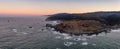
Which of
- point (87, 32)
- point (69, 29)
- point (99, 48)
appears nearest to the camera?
point (99, 48)

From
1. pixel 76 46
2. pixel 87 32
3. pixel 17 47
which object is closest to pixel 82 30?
pixel 87 32

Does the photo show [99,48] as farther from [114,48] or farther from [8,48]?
[8,48]

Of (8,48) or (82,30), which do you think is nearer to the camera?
(8,48)

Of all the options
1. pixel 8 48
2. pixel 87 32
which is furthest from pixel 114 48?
pixel 8 48

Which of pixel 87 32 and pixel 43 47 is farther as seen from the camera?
pixel 87 32

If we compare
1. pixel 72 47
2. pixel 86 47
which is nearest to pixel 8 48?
pixel 72 47

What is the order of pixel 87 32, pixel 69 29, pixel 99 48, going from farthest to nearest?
1. pixel 69 29
2. pixel 87 32
3. pixel 99 48

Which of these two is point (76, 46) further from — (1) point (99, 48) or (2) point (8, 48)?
(2) point (8, 48)
